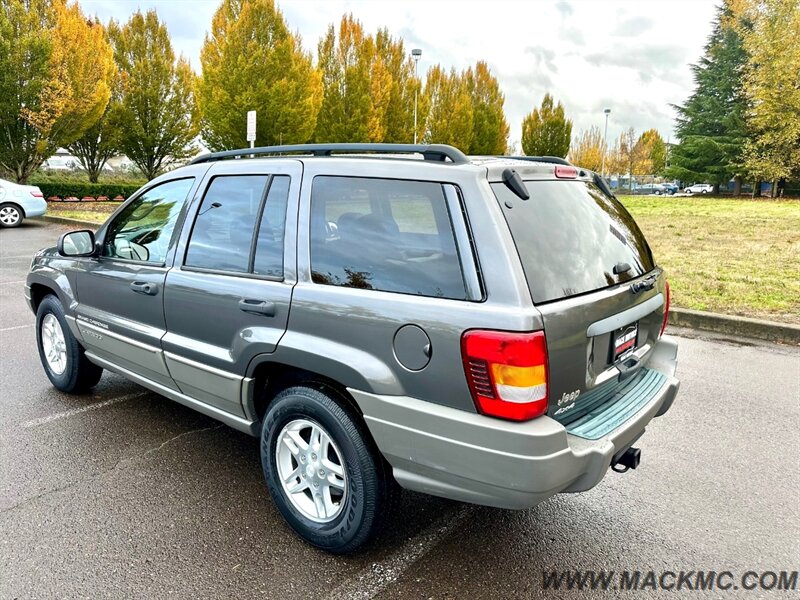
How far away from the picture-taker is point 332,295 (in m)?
2.52

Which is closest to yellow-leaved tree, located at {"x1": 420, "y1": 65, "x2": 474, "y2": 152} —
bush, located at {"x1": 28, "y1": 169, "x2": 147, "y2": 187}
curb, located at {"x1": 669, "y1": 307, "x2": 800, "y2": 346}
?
bush, located at {"x1": 28, "y1": 169, "x2": 147, "y2": 187}

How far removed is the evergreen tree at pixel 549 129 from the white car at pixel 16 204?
4239 cm

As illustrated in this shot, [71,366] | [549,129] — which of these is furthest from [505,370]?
[549,129]

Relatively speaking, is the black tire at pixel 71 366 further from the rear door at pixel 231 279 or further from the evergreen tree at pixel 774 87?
the evergreen tree at pixel 774 87

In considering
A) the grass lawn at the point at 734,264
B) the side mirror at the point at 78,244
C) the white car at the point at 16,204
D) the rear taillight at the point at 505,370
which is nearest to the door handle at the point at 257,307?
the rear taillight at the point at 505,370

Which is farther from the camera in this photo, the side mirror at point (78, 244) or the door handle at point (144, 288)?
the side mirror at point (78, 244)

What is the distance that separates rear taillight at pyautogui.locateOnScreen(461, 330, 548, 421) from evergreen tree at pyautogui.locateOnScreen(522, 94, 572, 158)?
2024 inches

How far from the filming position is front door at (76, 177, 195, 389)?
11.1ft

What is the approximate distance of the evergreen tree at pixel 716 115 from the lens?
4006 cm

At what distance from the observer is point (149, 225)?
367cm

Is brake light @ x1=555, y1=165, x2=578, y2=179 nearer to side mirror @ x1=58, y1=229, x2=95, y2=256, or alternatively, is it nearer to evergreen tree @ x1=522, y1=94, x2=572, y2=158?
side mirror @ x1=58, y1=229, x2=95, y2=256

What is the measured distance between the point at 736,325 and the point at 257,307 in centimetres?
589

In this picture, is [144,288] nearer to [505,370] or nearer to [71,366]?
[71,366]

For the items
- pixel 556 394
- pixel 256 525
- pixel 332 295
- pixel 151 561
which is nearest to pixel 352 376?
pixel 332 295
